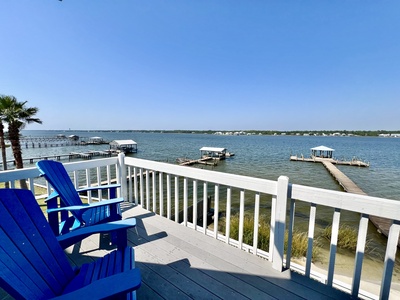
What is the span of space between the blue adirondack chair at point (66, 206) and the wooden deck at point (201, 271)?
0.37 m

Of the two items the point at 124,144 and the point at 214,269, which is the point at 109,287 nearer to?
the point at 214,269

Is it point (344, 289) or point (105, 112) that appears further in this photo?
point (105, 112)

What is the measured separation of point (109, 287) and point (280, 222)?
1.59 meters

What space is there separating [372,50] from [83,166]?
13968mm

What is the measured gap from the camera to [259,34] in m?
8.77

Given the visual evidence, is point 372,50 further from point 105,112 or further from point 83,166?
point 105,112

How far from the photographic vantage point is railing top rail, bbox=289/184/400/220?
1.31m

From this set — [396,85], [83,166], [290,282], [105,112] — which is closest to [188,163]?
[105,112]

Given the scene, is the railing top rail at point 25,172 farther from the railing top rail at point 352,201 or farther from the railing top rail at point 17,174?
the railing top rail at point 352,201

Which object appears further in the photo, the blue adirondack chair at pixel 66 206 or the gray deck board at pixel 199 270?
the blue adirondack chair at pixel 66 206

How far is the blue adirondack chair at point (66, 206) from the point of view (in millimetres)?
1939

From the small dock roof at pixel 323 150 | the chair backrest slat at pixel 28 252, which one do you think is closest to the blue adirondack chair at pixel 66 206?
the chair backrest slat at pixel 28 252

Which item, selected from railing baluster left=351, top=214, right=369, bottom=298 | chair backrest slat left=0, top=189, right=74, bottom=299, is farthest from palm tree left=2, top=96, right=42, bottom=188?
railing baluster left=351, top=214, right=369, bottom=298

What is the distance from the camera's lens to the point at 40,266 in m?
1.02
